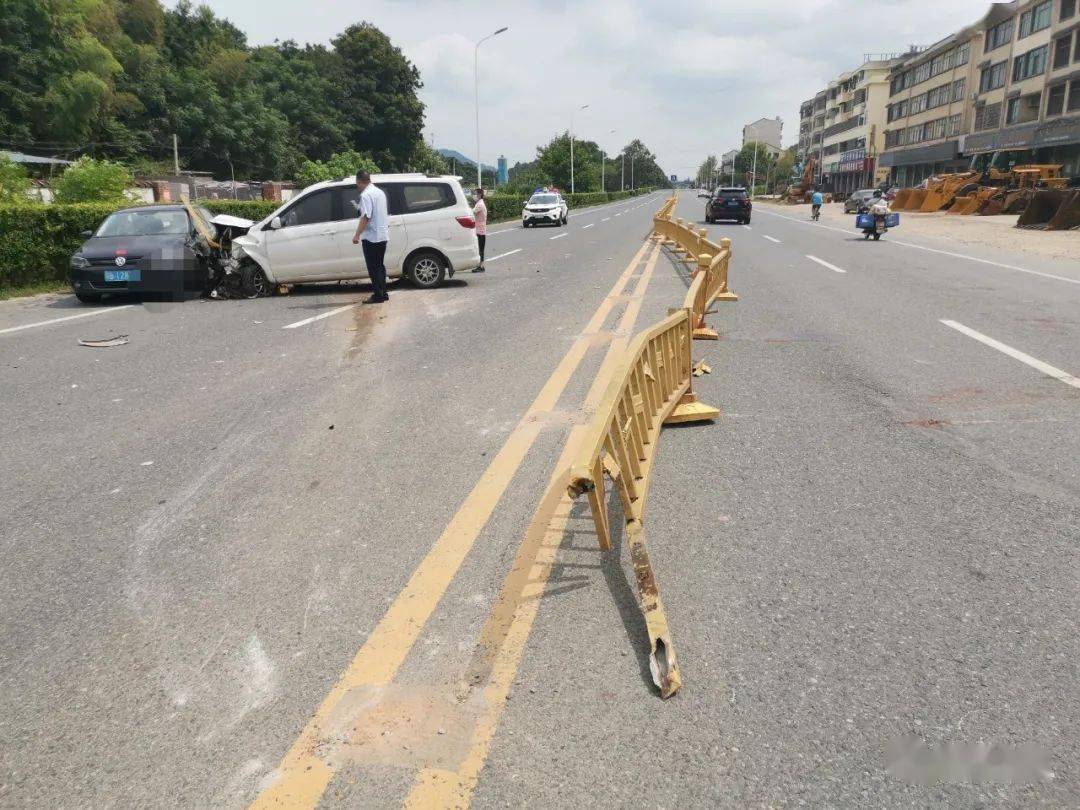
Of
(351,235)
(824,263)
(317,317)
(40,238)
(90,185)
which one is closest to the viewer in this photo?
(317,317)

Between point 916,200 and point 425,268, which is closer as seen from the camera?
point 425,268

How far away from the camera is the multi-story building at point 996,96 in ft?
157

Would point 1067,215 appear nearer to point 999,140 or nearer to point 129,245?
point 129,245

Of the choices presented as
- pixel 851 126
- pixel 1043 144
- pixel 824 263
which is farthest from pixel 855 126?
pixel 824 263

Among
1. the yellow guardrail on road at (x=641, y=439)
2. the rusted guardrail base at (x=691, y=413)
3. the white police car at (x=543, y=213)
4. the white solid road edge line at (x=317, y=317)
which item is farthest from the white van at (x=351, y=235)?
the white police car at (x=543, y=213)

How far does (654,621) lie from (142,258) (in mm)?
11441

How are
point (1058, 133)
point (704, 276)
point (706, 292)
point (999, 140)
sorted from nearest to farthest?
point (704, 276), point (706, 292), point (1058, 133), point (999, 140)

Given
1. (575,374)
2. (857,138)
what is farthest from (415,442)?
(857,138)

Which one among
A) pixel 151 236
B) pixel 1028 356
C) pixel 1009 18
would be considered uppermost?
pixel 1009 18

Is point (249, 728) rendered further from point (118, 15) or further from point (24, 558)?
point (118, 15)

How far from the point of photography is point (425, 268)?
13.4m

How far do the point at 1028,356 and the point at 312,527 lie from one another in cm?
683

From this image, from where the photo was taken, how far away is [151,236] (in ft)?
40.7

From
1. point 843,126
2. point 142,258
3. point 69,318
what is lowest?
point 69,318
